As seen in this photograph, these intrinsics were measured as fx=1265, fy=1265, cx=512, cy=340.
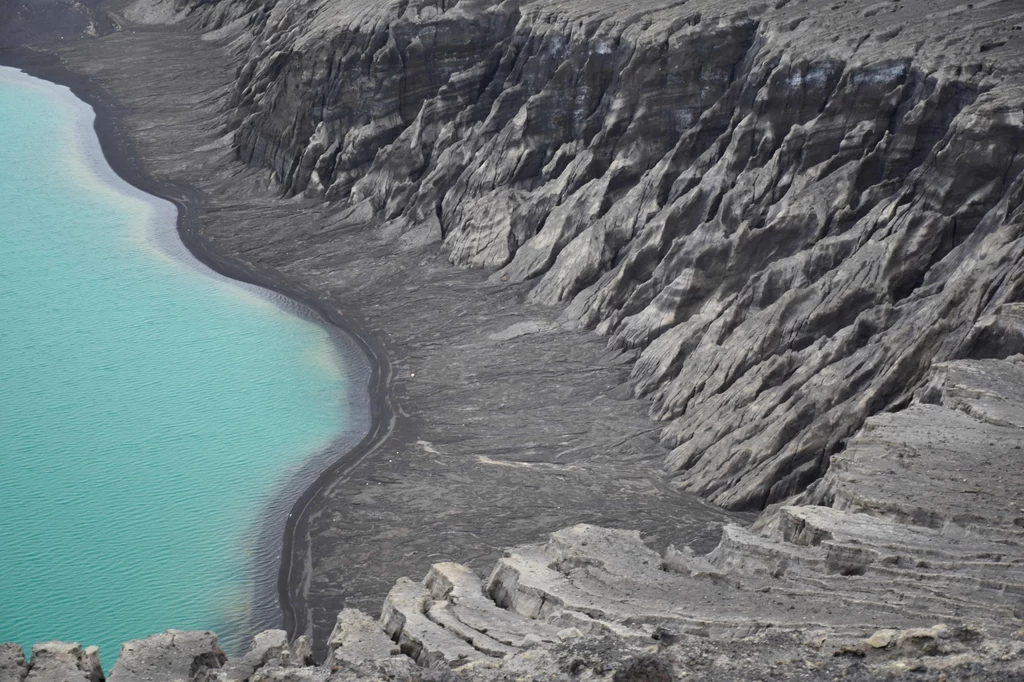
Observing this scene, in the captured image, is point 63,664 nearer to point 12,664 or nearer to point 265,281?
point 12,664

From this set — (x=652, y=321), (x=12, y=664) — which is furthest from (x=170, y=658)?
(x=652, y=321)

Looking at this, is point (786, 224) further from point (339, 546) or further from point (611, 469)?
point (339, 546)

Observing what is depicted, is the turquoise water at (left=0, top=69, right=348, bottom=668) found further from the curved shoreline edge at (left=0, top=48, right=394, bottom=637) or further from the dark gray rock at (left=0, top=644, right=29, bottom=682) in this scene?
the dark gray rock at (left=0, top=644, right=29, bottom=682)

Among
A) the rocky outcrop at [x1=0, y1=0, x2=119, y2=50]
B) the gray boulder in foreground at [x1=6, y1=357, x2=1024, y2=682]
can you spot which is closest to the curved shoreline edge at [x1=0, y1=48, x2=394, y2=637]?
the rocky outcrop at [x1=0, y1=0, x2=119, y2=50]

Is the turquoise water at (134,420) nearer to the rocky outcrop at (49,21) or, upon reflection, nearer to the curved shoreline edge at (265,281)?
the curved shoreline edge at (265,281)

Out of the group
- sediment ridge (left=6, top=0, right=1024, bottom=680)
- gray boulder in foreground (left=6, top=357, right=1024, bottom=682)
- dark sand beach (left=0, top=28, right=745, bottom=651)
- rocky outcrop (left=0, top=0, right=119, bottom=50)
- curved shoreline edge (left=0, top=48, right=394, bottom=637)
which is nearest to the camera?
gray boulder in foreground (left=6, top=357, right=1024, bottom=682)
